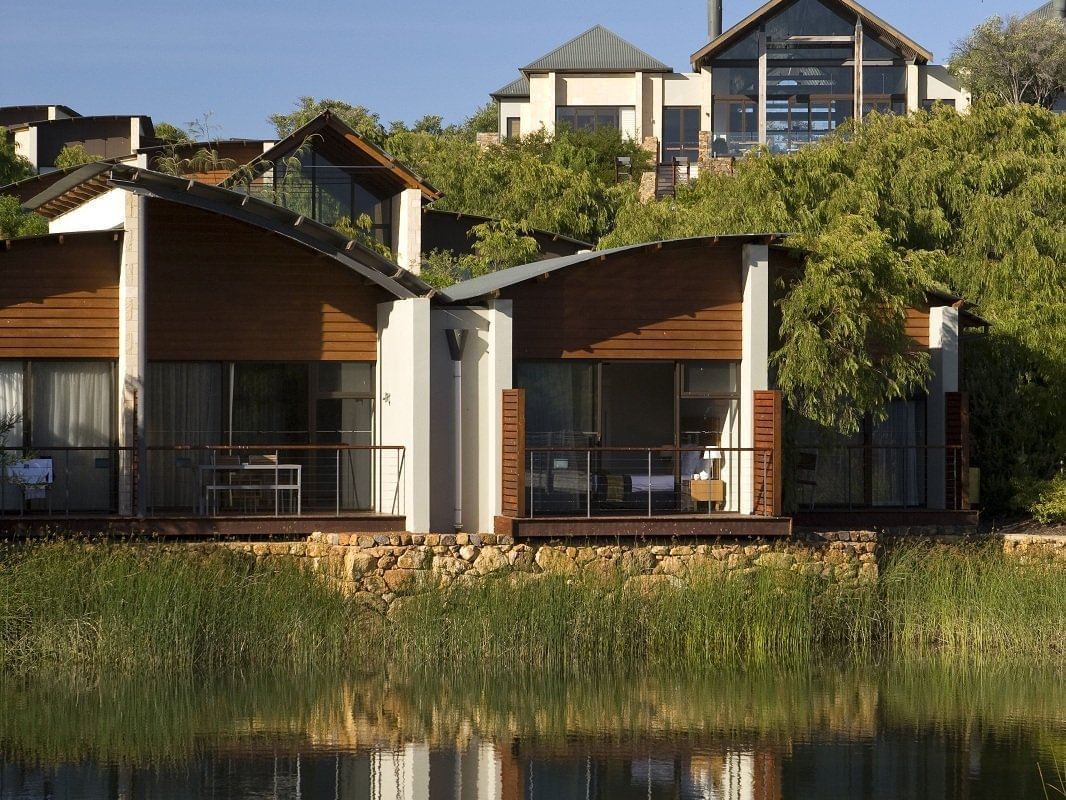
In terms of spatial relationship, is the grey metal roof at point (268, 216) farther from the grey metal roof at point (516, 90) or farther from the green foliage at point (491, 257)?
the grey metal roof at point (516, 90)

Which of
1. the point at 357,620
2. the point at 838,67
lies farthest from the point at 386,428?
the point at 838,67

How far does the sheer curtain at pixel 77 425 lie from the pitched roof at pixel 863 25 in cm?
3556

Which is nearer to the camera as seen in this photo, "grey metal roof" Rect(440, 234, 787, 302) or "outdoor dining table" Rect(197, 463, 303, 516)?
"outdoor dining table" Rect(197, 463, 303, 516)

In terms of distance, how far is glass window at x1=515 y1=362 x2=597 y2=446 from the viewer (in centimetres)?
1998

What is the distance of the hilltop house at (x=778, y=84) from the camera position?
5131 centimetres

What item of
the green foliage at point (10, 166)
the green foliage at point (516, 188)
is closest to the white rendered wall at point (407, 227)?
the green foliage at point (516, 188)

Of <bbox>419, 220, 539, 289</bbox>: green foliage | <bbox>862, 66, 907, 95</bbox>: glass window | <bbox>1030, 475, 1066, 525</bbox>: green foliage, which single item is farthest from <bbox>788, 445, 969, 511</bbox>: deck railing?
<bbox>862, 66, 907, 95</bbox>: glass window

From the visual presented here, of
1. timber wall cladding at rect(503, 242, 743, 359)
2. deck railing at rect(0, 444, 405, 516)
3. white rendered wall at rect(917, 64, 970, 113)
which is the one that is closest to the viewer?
deck railing at rect(0, 444, 405, 516)

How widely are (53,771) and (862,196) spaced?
1667 cm

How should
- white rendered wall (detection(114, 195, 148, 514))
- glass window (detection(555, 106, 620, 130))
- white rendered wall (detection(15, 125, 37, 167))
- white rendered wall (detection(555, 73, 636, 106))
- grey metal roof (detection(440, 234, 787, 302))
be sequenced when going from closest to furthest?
white rendered wall (detection(114, 195, 148, 514)) < grey metal roof (detection(440, 234, 787, 302)) < white rendered wall (detection(15, 125, 37, 167)) < glass window (detection(555, 106, 620, 130)) < white rendered wall (detection(555, 73, 636, 106))

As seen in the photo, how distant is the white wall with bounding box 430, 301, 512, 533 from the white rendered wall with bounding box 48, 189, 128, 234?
4031mm

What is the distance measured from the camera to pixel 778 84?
52.2m

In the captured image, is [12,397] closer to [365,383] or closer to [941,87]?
[365,383]

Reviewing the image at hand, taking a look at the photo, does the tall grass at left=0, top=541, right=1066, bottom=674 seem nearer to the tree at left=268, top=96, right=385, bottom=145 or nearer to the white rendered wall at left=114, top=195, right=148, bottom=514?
the white rendered wall at left=114, top=195, right=148, bottom=514
